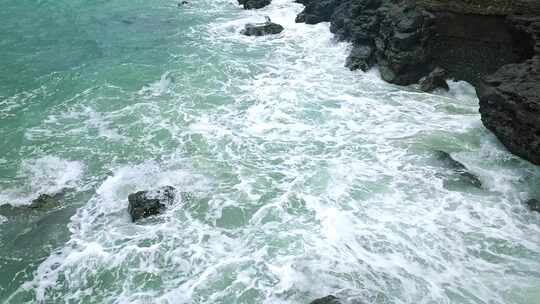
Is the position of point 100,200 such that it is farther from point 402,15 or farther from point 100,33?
point 100,33

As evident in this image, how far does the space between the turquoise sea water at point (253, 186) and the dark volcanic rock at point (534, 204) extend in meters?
0.19

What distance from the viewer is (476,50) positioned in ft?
65.0

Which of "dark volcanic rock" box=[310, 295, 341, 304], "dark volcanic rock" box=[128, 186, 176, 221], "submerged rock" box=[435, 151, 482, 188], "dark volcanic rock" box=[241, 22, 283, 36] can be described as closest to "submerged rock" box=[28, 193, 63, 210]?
"dark volcanic rock" box=[128, 186, 176, 221]

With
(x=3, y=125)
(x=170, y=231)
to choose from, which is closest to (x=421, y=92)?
(x=170, y=231)

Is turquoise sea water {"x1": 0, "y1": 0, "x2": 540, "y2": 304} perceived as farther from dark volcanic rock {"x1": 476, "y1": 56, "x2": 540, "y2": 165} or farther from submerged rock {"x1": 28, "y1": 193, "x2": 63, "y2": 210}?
dark volcanic rock {"x1": 476, "y1": 56, "x2": 540, "y2": 165}

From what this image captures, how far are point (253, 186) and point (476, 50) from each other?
1245 centimetres

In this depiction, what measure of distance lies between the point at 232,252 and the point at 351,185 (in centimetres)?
478

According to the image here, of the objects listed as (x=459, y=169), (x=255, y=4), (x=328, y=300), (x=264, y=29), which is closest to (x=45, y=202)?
(x=328, y=300)

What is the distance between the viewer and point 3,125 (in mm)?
19109

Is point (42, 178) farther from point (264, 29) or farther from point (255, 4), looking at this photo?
point (255, 4)

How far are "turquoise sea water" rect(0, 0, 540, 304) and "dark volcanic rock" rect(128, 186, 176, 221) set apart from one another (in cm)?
30

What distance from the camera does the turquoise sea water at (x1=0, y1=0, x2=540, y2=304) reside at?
11484 mm

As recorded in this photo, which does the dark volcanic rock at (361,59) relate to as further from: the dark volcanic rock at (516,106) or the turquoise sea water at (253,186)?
the dark volcanic rock at (516,106)

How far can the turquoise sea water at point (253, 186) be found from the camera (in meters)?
11.5
